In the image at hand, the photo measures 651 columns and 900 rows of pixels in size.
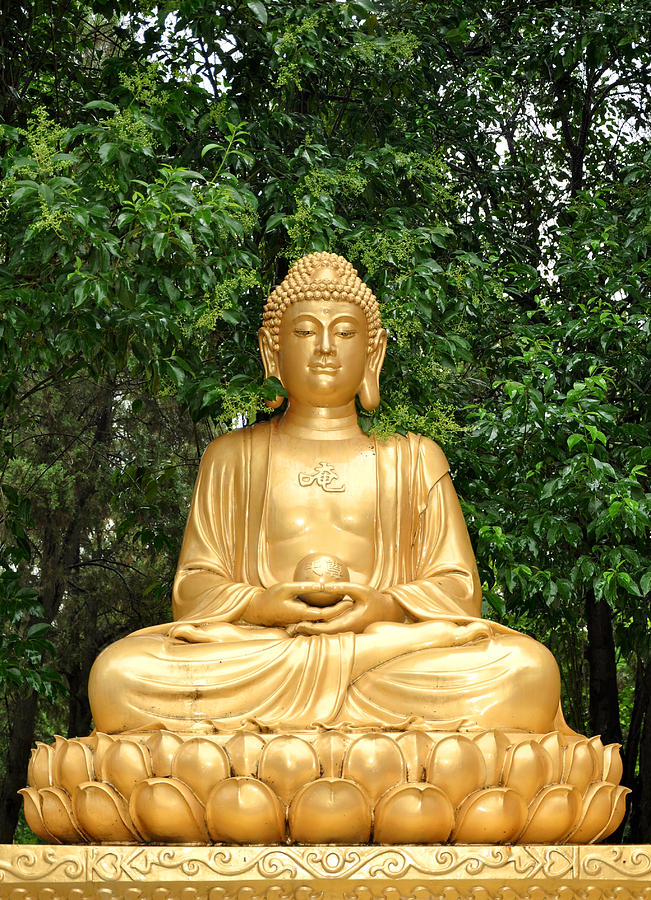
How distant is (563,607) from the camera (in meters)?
6.75

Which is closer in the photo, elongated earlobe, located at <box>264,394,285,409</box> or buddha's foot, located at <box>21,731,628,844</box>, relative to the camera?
buddha's foot, located at <box>21,731,628,844</box>

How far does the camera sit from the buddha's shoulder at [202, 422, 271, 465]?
5.72 metres

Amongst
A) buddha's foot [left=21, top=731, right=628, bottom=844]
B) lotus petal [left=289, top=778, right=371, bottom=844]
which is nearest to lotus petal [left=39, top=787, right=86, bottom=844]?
buddha's foot [left=21, top=731, right=628, bottom=844]

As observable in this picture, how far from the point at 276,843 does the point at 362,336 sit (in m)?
2.35

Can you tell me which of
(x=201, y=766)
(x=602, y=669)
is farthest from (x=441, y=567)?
(x=602, y=669)

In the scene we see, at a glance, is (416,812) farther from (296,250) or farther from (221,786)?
(296,250)

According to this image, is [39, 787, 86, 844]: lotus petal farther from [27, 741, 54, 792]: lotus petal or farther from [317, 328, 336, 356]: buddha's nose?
[317, 328, 336, 356]: buddha's nose

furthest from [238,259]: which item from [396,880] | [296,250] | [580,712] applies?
[580,712]

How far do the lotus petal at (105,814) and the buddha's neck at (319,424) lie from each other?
6.50 feet

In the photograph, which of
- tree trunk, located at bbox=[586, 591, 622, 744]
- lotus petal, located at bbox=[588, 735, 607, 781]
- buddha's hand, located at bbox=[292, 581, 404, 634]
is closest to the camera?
lotus petal, located at bbox=[588, 735, 607, 781]

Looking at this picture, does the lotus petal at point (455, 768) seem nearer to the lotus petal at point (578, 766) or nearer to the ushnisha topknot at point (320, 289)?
the lotus petal at point (578, 766)

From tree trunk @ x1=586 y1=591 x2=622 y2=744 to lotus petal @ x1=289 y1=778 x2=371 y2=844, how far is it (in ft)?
13.0

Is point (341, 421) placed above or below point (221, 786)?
above

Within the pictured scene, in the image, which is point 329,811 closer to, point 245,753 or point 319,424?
point 245,753
